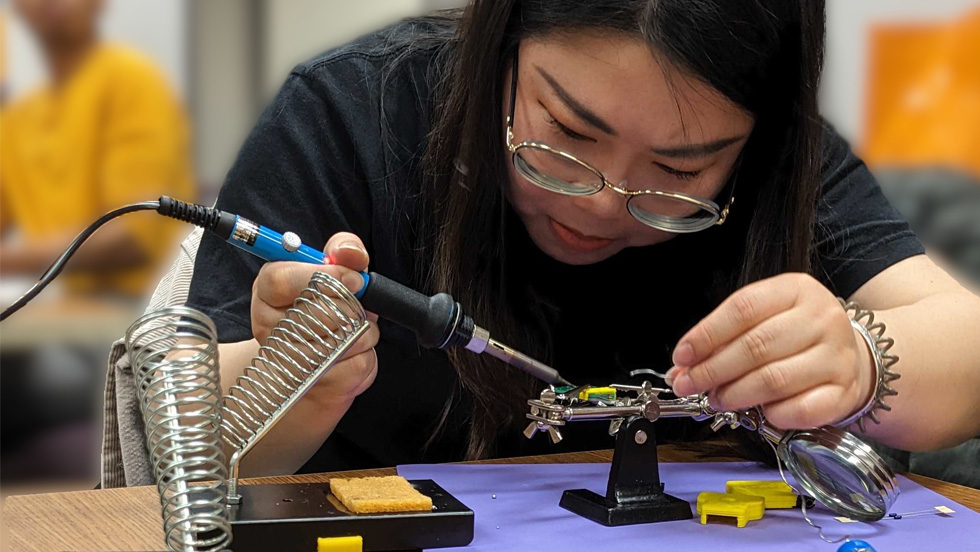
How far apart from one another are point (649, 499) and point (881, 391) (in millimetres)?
230

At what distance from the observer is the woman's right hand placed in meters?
0.80

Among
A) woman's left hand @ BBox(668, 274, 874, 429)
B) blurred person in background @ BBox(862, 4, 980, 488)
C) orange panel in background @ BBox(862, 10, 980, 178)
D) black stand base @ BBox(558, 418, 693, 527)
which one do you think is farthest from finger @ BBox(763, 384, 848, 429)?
orange panel in background @ BBox(862, 10, 980, 178)

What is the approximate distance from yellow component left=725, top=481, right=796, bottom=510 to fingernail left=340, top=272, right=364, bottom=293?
→ 1.18 ft

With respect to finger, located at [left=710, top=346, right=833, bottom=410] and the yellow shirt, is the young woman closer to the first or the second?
finger, located at [left=710, top=346, right=833, bottom=410]

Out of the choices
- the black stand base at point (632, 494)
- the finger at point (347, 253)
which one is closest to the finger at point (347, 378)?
the finger at point (347, 253)

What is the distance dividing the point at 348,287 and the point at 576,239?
1.07ft

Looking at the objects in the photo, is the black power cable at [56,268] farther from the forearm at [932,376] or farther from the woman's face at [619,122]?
the forearm at [932,376]

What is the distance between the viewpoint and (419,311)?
816mm

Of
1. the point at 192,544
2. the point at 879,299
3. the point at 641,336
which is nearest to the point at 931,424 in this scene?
the point at 879,299

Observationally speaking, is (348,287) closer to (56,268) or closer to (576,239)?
(56,268)

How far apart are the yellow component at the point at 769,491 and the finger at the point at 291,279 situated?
36 centimetres

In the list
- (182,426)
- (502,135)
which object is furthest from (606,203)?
(182,426)

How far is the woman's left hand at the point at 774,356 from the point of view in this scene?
792 mm

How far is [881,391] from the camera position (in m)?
0.88
